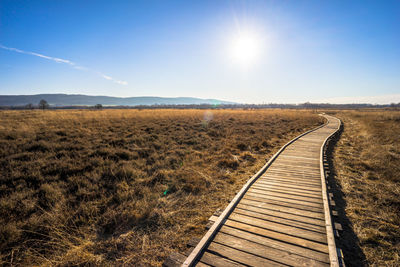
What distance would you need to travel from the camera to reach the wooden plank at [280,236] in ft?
10.1

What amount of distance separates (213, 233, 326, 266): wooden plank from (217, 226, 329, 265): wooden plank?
7 cm

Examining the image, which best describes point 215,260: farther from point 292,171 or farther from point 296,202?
point 292,171

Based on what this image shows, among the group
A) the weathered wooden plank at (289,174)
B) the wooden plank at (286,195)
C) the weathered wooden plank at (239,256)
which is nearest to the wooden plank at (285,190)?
the wooden plank at (286,195)

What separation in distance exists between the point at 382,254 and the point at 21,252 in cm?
753

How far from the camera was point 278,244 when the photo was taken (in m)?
3.18

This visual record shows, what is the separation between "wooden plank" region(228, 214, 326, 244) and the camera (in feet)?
10.8

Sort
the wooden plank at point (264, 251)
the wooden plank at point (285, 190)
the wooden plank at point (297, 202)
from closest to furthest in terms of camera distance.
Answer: the wooden plank at point (264, 251) < the wooden plank at point (297, 202) < the wooden plank at point (285, 190)

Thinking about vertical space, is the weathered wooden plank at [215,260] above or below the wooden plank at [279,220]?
below

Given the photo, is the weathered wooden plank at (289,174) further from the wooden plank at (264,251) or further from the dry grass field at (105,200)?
the wooden plank at (264,251)

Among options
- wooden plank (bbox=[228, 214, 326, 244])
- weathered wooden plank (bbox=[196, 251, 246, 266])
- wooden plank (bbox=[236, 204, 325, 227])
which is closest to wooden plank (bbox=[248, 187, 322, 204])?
wooden plank (bbox=[236, 204, 325, 227])

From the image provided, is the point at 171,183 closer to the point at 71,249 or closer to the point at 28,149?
the point at 71,249

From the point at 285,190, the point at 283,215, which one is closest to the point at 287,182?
the point at 285,190

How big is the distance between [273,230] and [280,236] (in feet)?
0.64

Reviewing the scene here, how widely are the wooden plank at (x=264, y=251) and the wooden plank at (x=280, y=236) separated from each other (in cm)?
29
